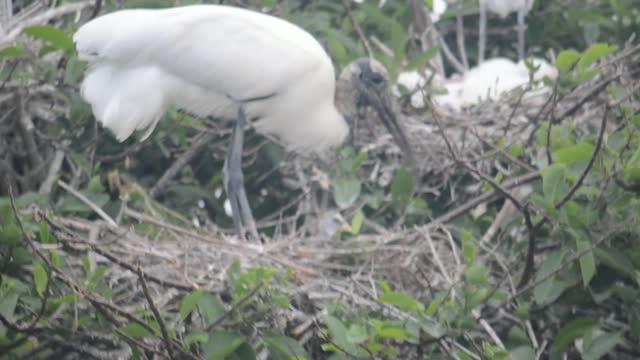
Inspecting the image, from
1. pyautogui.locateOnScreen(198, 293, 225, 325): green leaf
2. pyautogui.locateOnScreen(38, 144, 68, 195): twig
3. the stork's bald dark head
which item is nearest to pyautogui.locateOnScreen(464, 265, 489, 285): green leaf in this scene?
pyautogui.locateOnScreen(198, 293, 225, 325): green leaf

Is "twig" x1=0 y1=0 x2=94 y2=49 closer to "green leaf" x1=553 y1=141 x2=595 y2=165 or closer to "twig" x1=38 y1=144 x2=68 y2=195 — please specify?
"twig" x1=38 y1=144 x2=68 y2=195

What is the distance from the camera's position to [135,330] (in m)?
4.43

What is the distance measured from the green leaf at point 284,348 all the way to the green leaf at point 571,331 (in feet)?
2.68

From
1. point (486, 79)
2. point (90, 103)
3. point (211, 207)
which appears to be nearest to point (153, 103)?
point (90, 103)

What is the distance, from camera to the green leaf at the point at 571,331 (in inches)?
190

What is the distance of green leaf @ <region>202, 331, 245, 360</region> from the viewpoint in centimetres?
449

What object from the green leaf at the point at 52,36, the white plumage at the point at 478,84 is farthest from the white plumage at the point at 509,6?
the green leaf at the point at 52,36

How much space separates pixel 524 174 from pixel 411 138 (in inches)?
44.2

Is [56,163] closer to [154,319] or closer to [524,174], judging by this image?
[154,319]

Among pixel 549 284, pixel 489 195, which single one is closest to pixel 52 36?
pixel 489 195

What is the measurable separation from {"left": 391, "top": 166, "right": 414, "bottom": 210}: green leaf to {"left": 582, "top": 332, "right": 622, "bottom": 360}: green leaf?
121 cm

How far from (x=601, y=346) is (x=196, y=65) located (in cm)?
195

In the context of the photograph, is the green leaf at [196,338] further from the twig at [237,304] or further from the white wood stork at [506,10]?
the white wood stork at [506,10]

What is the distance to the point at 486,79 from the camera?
273 inches
